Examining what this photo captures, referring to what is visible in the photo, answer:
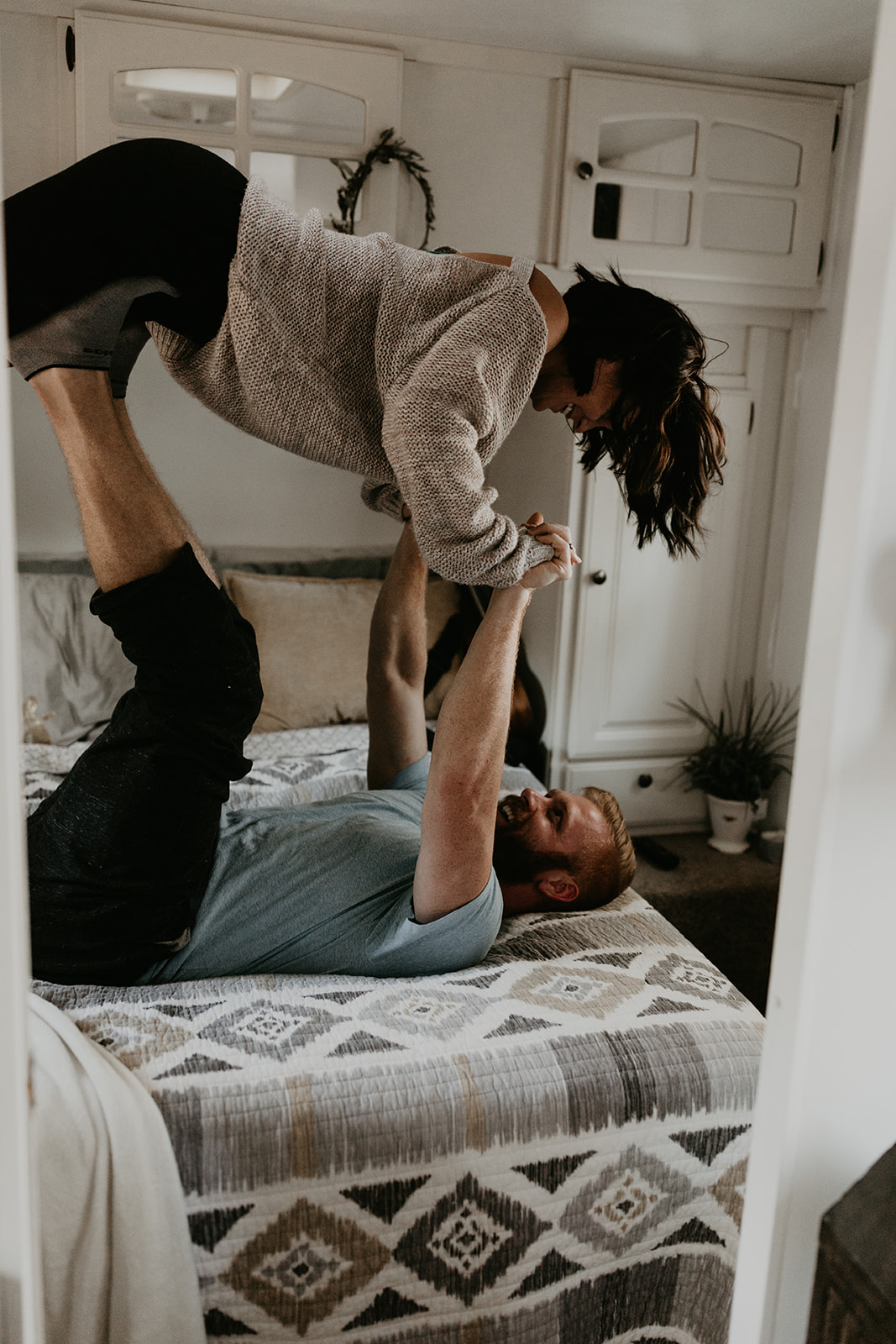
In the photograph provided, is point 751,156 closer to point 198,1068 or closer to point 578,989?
point 578,989

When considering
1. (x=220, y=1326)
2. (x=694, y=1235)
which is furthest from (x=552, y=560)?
(x=220, y=1326)

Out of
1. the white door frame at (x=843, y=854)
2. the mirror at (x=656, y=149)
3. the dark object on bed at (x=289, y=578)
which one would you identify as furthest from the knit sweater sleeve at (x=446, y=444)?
the mirror at (x=656, y=149)

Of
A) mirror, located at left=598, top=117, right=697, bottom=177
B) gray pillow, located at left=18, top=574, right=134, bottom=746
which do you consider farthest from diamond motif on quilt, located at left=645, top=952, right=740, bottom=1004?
mirror, located at left=598, top=117, right=697, bottom=177

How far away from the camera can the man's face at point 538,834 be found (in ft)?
5.74

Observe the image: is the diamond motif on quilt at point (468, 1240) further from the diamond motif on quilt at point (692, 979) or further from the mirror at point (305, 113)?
the mirror at point (305, 113)

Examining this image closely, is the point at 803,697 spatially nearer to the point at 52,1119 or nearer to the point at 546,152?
the point at 52,1119

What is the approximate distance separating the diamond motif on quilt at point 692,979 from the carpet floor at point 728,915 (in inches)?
43.2

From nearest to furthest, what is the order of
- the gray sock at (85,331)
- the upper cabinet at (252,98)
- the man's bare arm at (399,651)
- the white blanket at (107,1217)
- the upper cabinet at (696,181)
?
the white blanket at (107,1217)
the gray sock at (85,331)
the man's bare arm at (399,651)
the upper cabinet at (252,98)
the upper cabinet at (696,181)

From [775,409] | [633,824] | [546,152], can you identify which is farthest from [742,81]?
[633,824]

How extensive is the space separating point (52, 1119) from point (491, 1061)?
0.49 m

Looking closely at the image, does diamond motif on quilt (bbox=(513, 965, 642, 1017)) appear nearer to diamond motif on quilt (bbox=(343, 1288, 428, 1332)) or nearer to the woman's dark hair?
diamond motif on quilt (bbox=(343, 1288, 428, 1332))

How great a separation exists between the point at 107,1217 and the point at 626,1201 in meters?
0.59

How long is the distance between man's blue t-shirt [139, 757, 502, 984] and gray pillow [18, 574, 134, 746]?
1131 mm

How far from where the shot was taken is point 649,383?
1.37 metres
